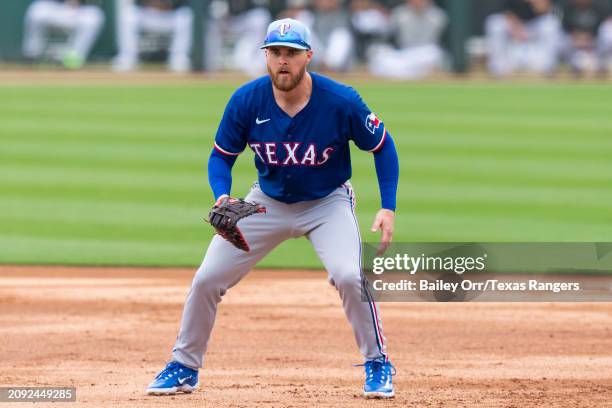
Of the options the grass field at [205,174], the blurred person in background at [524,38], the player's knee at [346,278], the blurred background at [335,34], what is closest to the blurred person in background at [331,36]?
the blurred background at [335,34]

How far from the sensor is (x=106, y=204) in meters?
11.7

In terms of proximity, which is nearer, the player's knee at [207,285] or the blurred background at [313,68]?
the player's knee at [207,285]

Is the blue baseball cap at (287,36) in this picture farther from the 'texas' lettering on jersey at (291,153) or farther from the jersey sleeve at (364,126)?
the 'texas' lettering on jersey at (291,153)

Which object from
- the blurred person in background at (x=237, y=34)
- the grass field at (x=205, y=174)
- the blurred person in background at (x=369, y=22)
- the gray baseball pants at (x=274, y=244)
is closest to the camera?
the gray baseball pants at (x=274, y=244)

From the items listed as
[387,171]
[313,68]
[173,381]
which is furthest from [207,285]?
[313,68]

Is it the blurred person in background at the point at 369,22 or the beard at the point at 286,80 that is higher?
the beard at the point at 286,80

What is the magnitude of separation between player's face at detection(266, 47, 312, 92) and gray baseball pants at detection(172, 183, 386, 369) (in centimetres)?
62

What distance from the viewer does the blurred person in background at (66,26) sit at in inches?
1070

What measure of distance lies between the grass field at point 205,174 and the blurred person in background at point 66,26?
684 cm

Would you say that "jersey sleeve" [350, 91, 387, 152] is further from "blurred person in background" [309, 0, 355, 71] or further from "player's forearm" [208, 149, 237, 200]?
"blurred person in background" [309, 0, 355, 71]

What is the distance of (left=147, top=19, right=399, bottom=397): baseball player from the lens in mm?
5695

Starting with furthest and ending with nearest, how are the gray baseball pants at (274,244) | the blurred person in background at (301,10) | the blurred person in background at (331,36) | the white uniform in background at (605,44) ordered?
the blurred person in background at (301,10)
the blurred person in background at (331,36)
the white uniform in background at (605,44)
the gray baseball pants at (274,244)

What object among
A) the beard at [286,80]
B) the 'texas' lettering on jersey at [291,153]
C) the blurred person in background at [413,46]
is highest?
the beard at [286,80]

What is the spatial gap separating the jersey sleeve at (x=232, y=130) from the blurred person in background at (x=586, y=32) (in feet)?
67.3
